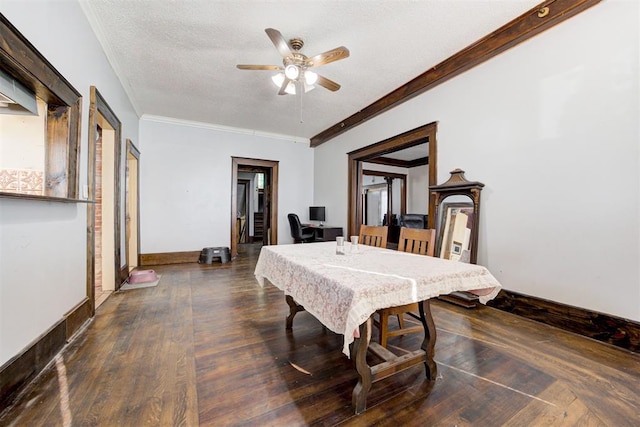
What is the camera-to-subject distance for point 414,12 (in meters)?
2.34

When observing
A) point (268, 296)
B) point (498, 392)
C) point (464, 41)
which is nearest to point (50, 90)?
point (268, 296)

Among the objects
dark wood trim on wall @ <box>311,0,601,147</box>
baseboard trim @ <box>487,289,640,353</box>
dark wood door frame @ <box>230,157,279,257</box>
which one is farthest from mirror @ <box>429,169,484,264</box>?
dark wood door frame @ <box>230,157,279,257</box>

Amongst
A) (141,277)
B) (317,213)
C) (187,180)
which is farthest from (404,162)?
(141,277)

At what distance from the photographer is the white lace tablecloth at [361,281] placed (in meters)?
1.17

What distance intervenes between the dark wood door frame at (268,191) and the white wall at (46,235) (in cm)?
318

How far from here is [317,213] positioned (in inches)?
240

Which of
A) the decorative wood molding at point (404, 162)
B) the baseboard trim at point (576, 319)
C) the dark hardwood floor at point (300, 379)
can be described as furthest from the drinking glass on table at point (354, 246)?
the decorative wood molding at point (404, 162)

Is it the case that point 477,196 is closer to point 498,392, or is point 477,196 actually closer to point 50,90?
point 498,392

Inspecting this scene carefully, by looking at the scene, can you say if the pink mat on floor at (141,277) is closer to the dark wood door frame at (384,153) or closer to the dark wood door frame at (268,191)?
the dark wood door frame at (268,191)

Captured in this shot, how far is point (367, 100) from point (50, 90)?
12.3 feet

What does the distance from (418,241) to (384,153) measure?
8.71 ft

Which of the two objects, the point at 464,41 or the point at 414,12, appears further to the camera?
the point at 464,41

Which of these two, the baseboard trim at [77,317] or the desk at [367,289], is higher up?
the desk at [367,289]

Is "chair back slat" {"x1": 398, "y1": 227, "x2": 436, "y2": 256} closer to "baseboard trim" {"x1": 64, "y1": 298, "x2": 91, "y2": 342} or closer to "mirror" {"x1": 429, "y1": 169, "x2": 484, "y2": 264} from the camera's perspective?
"mirror" {"x1": 429, "y1": 169, "x2": 484, "y2": 264}
